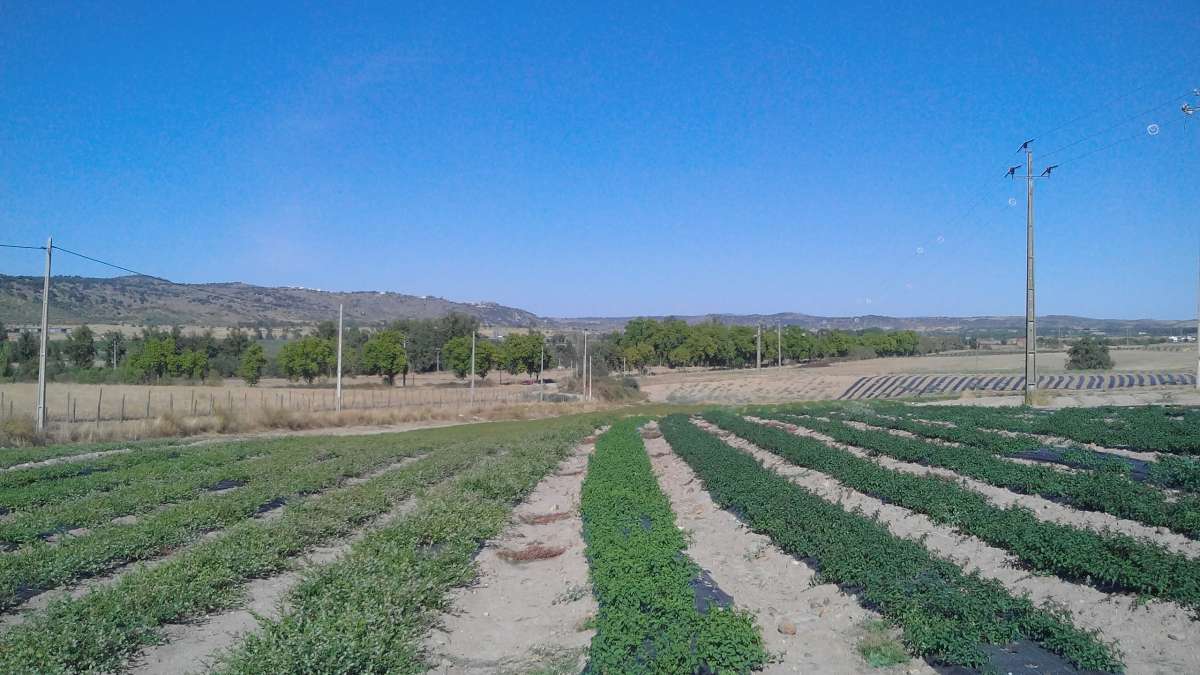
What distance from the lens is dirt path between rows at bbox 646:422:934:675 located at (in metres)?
8.16

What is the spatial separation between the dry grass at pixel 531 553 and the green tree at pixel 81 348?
71530 millimetres

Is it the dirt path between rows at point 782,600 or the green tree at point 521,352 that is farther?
the green tree at point 521,352

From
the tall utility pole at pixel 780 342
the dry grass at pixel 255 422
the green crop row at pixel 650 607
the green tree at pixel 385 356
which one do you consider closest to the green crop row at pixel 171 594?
the green crop row at pixel 650 607

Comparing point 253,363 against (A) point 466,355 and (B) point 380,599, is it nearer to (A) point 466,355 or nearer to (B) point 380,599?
(A) point 466,355

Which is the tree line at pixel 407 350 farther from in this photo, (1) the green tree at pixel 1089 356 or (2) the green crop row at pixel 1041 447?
(2) the green crop row at pixel 1041 447

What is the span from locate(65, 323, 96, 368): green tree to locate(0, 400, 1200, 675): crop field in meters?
59.3

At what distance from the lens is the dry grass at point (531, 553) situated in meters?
13.4

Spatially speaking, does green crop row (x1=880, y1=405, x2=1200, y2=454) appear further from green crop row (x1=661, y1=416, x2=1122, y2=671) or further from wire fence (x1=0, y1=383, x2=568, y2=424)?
wire fence (x1=0, y1=383, x2=568, y2=424)

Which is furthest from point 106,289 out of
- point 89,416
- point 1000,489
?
point 1000,489

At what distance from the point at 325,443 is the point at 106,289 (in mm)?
118107

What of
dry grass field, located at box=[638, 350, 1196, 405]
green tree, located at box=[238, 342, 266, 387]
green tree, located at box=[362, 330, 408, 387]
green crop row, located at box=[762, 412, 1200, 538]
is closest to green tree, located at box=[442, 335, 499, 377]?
green tree, located at box=[362, 330, 408, 387]

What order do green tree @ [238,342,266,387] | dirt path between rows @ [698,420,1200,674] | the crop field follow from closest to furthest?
dirt path between rows @ [698,420,1200,674] < the crop field < green tree @ [238,342,266,387]

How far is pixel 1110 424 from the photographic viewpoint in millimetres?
22984

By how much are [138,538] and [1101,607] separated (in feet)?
41.6
